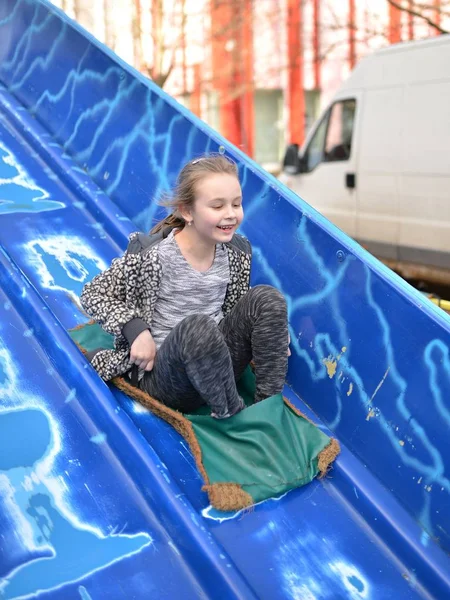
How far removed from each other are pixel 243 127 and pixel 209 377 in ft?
51.1

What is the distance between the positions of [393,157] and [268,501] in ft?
14.7

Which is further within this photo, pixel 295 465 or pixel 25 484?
pixel 295 465

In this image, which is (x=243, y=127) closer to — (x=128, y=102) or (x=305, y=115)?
(x=305, y=115)

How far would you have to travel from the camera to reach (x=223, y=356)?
92.4 inches

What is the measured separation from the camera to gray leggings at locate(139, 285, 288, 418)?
7.66 feet

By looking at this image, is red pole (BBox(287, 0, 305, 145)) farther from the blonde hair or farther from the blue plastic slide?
the blonde hair

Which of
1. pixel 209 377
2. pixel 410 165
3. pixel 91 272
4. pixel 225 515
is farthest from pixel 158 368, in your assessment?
pixel 410 165

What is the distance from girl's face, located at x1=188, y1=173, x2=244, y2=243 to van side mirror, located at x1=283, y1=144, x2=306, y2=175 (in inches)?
188

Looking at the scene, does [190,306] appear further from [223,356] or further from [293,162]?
[293,162]

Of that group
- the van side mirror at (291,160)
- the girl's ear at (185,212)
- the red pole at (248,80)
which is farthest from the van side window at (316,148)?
the red pole at (248,80)

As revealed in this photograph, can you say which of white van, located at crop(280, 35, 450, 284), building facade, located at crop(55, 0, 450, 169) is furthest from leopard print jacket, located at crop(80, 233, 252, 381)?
building facade, located at crop(55, 0, 450, 169)

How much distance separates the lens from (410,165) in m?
6.03

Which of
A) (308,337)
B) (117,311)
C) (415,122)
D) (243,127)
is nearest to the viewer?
(117,311)

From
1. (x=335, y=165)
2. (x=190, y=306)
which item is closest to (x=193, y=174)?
(x=190, y=306)
